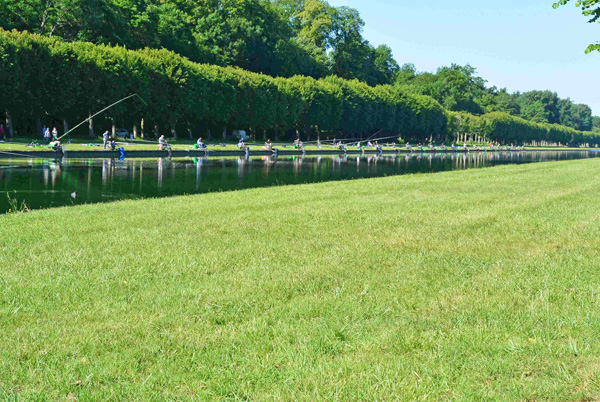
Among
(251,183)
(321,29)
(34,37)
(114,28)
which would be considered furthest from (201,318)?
(321,29)

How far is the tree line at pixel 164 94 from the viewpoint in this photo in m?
61.7

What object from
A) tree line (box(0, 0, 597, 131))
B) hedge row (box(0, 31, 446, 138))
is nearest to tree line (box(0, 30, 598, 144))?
hedge row (box(0, 31, 446, 138))

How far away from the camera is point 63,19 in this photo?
78.2m

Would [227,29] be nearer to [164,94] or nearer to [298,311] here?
[164,94]

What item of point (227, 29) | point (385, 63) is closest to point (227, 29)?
point (227, 29)

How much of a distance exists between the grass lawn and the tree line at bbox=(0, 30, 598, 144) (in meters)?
40.0

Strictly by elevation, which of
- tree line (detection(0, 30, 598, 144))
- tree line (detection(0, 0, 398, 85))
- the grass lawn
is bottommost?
the grass lawn

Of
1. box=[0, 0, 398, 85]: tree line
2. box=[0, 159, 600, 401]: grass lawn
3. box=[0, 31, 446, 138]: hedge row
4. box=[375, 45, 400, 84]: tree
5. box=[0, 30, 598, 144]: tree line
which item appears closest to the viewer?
box=[0, 159, 600, 401]: grass lawn

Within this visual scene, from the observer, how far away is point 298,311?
699 cm

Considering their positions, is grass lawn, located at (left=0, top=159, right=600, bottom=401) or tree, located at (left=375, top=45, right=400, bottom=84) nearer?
grass lawn, located at (left=0, top=159, right=600, bottom=401)

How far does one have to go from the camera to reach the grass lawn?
5.18 meters

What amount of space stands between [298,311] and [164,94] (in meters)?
72.3

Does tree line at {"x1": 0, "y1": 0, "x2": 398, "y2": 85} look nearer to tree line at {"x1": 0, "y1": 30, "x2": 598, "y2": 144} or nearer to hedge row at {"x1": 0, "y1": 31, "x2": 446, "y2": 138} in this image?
tree line at {"x1": 0, "y1": 30, "x2": 598, "y2": 144}

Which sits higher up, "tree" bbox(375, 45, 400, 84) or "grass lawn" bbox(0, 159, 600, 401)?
"tree" bbox(375, 45, 400, 84)
